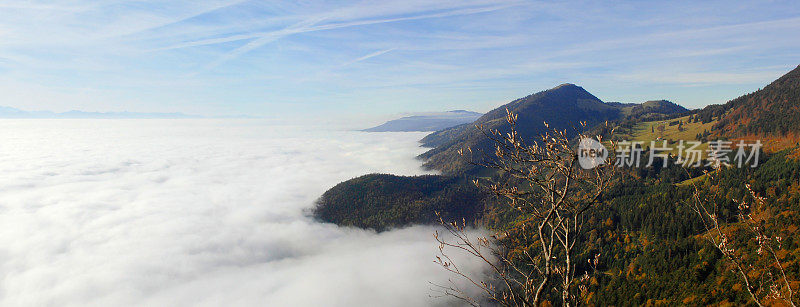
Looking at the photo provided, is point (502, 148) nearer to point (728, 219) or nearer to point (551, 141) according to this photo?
point (551, 141)

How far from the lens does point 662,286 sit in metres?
Answer: 133

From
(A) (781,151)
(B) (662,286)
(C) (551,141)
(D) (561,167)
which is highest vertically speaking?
(C) (551,141)

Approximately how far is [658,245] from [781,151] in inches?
4879

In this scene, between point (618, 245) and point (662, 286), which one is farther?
point (618, 245)

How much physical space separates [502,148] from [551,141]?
1.69 metres

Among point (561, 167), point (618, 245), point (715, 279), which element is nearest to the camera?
point (561, 167)

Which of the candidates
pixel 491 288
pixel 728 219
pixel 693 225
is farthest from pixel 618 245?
pixel 491 288

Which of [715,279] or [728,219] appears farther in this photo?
[728,219]

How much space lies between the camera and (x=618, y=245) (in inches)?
6880

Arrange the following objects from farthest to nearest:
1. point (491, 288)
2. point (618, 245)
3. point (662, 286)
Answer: point (618, 245)
point (662, 286)
point (491, 288)

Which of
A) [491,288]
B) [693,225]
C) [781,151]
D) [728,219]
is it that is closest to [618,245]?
[693,225]

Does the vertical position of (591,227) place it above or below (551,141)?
below

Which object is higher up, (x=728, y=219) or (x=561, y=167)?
(x=561, y=167)

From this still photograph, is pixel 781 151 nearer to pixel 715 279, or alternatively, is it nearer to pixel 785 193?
pixel 785 193
